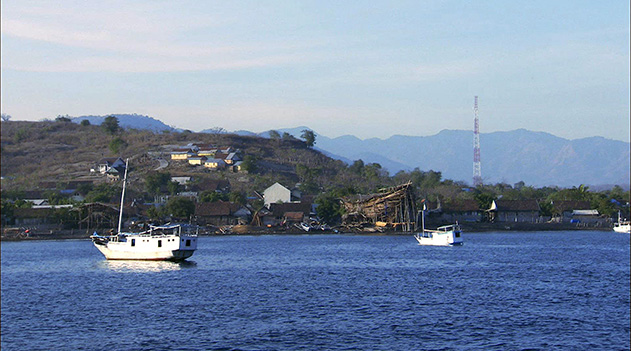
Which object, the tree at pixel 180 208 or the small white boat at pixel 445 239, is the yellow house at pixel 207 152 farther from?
the small white boat at pixel 445 239

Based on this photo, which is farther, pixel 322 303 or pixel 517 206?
pixel 517 206

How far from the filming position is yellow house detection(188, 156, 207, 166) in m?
172

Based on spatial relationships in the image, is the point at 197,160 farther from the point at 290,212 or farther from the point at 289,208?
the point at 290,212

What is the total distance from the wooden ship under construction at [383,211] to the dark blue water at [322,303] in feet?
160

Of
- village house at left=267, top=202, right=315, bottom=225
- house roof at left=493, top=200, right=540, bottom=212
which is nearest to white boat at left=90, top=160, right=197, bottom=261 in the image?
village house at left=267, top=202, right=315, bottom=225

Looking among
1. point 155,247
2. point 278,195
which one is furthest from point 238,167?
point 155,247

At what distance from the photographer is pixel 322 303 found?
37531 millimetres

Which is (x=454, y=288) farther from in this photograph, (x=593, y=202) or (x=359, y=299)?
(x=593, y=202)

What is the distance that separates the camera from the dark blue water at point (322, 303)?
29.1 meters

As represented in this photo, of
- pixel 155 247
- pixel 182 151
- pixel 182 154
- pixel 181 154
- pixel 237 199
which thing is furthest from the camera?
pixel 182 151

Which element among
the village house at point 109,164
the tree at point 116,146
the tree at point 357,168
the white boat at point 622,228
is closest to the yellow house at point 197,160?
the village house at point 109,164

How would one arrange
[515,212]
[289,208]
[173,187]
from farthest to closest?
[173,187] < [515,212] < [289,208]

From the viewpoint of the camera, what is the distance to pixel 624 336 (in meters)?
29.6

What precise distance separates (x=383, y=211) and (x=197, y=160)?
6876 centimetres
